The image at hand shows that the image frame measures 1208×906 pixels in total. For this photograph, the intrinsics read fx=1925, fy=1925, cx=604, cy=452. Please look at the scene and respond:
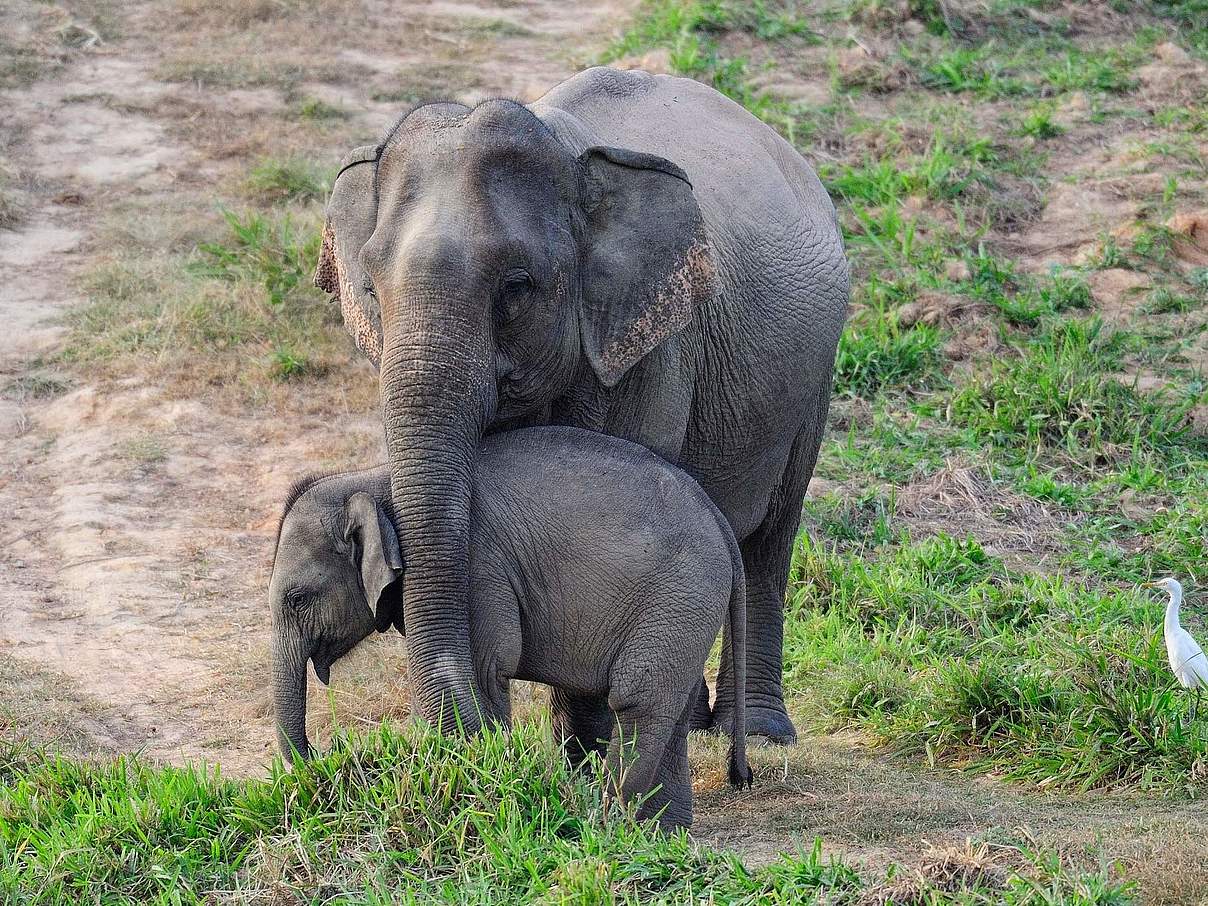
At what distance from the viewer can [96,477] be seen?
28.0 ft

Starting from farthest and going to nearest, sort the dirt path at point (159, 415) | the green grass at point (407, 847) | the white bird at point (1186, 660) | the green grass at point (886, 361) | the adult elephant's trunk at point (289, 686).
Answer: the green grass at point (886, 361), the dirt path at point (159, 415), the white bird at point (1186, 660), the adult elephant's trunk at point (289, 686), the green grass at point (407, 847)

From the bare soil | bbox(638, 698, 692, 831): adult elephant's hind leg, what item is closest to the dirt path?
the bare soil

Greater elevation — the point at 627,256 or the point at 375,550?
the point at 627,256

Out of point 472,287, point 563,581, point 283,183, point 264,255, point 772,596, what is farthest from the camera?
point 283,183

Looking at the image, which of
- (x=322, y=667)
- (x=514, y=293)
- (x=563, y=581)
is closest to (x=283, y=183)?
(x=322, y=667)

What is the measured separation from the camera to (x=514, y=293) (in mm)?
5000

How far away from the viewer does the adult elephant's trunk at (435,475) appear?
15.9ft

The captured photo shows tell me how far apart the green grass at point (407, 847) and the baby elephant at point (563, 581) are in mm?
269

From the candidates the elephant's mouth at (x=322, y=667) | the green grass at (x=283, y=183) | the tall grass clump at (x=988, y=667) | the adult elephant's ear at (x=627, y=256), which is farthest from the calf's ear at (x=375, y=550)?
the green grass at (x=283, y=183)

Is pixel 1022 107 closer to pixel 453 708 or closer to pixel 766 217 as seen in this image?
pixel 766 217

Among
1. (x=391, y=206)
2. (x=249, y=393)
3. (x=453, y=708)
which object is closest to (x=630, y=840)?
(x=453, y=708)

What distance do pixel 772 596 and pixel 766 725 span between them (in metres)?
0.48

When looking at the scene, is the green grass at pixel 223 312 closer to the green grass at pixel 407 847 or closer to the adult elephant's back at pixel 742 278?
the adult elephant's back at pixel 742 278

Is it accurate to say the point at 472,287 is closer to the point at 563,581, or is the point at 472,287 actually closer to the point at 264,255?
the point at 563,581
